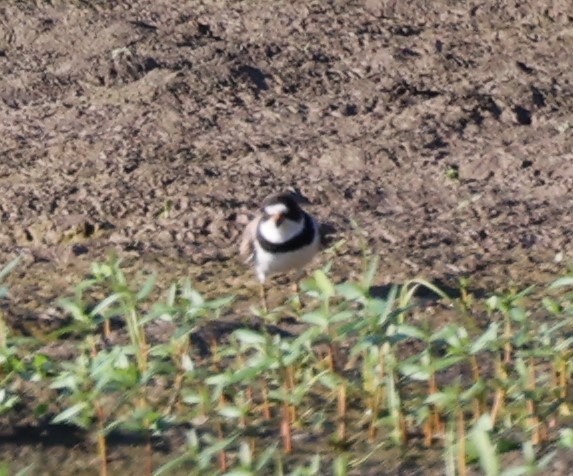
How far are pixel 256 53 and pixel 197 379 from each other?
12.1 ft

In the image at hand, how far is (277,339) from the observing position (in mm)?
5105

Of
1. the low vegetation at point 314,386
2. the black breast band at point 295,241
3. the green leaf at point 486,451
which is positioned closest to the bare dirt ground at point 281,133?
the black breast band at point 295,241

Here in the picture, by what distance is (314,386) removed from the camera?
17.8ft

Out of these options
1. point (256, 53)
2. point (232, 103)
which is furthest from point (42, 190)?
point (256, 53)

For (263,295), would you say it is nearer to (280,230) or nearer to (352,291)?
(280,230)

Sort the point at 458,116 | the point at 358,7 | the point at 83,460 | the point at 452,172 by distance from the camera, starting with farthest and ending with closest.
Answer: the point at 358,7, the point at 458,116, the point at 452,172, the point at 83,460

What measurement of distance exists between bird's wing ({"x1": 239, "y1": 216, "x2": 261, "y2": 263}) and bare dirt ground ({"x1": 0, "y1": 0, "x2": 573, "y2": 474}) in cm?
6

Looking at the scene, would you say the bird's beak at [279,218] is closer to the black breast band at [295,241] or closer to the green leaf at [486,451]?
the black breast band at [295,241]

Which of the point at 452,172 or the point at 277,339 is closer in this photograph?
the point at 277,339

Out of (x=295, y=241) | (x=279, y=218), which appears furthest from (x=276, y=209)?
(x=295, y=241)

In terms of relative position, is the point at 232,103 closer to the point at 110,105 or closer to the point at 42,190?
the point at 110,105

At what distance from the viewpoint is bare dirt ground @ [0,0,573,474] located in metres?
6.78

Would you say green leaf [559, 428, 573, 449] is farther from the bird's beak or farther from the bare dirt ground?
the bird's beak

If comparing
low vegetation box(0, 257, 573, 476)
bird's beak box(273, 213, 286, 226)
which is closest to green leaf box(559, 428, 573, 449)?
low vegetation box(0, 257, 573, 476)
